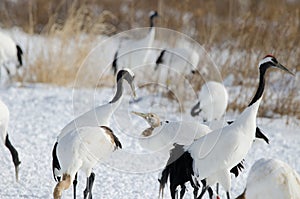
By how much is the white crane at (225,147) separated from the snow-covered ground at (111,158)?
811 millimetres

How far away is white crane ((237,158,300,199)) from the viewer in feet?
14.1

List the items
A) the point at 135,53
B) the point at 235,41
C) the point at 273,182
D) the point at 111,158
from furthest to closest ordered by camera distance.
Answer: the point at 135,53 < the point at 235,41 < the point at 111,158 < the point at 273,182

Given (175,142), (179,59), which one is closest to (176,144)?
(175,142)

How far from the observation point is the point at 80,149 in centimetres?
490

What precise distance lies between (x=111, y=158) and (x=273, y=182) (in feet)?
6.41

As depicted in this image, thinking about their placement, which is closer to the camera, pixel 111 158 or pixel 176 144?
pixel 176 144

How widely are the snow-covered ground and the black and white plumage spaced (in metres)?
0.80

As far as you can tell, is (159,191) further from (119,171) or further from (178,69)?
(178,69)

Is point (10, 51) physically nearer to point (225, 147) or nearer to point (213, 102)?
point (213, 102)

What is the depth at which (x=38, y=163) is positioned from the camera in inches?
247

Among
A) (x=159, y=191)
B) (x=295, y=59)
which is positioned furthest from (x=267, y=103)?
(x=159, y=191)

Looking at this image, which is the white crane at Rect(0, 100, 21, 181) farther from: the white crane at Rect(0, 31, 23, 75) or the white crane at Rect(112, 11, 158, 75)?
the white crane at Rect(0, 31, 23, 75)

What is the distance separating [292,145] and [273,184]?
3.35 m

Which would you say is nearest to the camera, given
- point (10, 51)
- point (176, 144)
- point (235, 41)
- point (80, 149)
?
point (80, 149)
